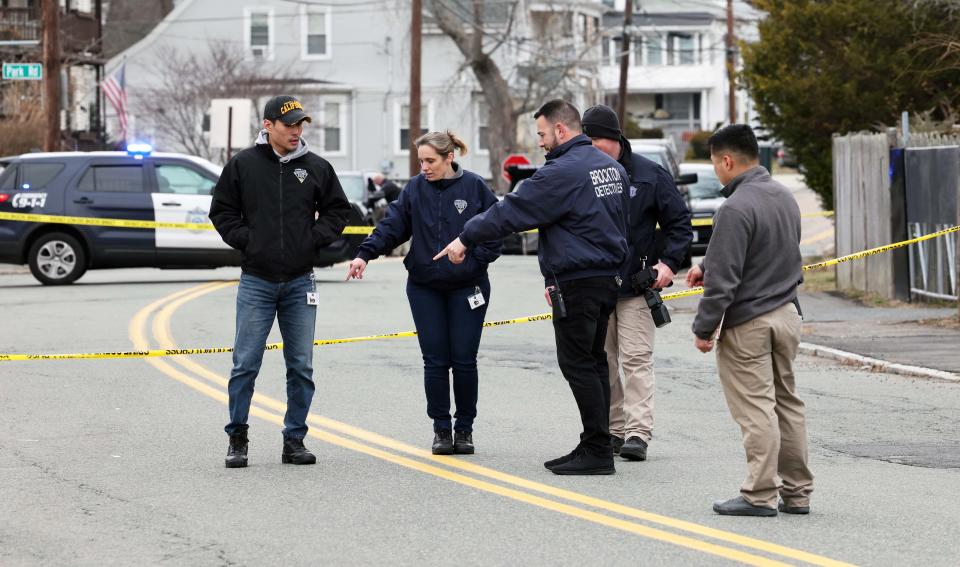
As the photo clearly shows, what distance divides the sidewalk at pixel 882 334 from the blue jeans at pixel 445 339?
4.99 metres

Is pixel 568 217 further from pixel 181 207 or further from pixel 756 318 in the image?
pixel 181 207

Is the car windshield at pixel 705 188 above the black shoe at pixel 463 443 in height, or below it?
above

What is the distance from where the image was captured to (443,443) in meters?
8.98

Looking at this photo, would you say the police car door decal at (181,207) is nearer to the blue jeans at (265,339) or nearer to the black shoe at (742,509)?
the blue jeans at (265,339)

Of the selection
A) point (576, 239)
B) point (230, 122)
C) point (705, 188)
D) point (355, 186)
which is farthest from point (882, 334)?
point (230, 122)

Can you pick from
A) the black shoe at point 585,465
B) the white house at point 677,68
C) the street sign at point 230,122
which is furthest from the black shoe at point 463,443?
the white house at point 677,68

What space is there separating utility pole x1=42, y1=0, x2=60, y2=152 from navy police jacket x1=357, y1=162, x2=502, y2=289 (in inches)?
956

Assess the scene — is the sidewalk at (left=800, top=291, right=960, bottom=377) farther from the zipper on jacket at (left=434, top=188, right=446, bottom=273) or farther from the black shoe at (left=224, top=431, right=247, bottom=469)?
the black shoe at (left=224, top=431, right=247, bottom=469)

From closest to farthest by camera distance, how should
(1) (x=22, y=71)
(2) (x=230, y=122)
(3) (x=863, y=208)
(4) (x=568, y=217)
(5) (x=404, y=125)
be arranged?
(4) (x=568, y=217) < (3) (x=863, y=208) < (1) (x=22, y=71) < (2) (x=230, y=122) < (5) (x=404, y=125)

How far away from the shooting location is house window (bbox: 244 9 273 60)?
55.3 meters

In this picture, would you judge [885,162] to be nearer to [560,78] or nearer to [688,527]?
[688,527]

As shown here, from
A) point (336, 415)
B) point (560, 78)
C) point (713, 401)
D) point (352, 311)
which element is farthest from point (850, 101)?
point (560, 78)

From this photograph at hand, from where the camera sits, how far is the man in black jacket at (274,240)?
340 inches

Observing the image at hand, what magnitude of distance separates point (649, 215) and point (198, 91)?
43.8 meters
